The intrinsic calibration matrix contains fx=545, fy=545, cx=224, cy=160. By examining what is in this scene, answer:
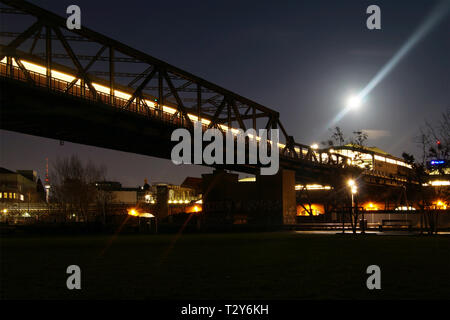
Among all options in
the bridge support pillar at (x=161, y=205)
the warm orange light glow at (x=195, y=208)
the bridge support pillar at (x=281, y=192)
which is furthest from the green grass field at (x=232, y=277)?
the warm orange light glow at (x=195, y=208)

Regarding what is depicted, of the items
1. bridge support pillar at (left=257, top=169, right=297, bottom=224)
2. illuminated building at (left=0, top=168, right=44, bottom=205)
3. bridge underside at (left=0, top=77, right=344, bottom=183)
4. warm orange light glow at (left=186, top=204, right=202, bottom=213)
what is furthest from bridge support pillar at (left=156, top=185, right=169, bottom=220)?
illuminated building at (left=0, top=168, right=44, bottom=205)

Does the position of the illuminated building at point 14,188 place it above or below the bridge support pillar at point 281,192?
above

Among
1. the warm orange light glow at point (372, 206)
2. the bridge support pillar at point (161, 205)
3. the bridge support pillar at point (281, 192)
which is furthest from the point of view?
the warm orange light glow at point (372, 206)

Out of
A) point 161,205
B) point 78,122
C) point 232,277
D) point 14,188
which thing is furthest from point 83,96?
point 14,188

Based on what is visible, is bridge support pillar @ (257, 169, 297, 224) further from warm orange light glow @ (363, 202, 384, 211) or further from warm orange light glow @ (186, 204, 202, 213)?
warm orange light glow @ (363, 202, 384, 211)

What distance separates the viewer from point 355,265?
17.0 metres

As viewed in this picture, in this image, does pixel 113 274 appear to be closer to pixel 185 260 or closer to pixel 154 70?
pixel 185 260

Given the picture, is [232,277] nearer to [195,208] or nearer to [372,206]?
[195,208]

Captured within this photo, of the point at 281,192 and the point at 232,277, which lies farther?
the point at 281,192

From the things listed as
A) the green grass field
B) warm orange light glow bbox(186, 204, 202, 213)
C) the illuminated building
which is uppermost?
the illuminated building

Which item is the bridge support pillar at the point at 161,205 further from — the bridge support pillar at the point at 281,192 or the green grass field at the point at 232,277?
the green grass field at the point at 232,277

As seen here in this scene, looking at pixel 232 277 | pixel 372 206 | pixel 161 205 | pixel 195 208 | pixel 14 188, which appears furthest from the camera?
pixel 14 188
